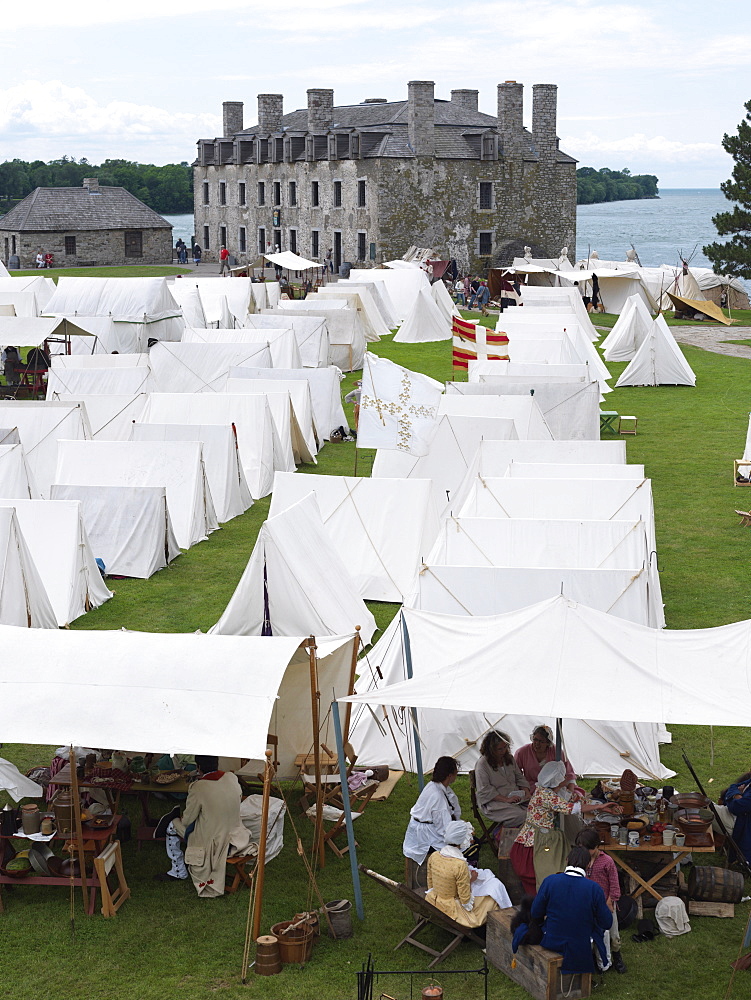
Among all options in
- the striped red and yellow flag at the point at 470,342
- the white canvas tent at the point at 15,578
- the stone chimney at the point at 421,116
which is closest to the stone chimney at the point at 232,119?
the stone chimney at the point at 421,116

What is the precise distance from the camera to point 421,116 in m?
53.7

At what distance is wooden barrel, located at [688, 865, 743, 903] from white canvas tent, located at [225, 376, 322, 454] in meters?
15.0

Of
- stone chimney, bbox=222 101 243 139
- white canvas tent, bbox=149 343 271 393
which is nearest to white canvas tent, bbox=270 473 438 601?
white canvas tent, bbox=149 343 271 393

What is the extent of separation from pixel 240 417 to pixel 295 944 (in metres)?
14.1

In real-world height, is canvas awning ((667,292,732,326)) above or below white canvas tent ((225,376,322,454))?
above

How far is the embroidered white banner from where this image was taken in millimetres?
16531

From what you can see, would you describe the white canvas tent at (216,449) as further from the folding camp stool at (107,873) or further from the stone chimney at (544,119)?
the stone chimney at (544,119)

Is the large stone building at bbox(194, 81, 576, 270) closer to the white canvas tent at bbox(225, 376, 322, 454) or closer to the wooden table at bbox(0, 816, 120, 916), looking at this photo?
the white canvas tent at bbox(225, 376, 322, 454)

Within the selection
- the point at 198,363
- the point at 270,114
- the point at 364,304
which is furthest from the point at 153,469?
the point at 270,114

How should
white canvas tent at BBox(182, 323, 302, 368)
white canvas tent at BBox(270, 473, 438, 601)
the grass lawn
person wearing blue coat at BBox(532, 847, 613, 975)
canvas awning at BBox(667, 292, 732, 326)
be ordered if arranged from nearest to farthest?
1. person wearing blue coat at BBox(532, 847, 613, 975)
2. the grass lawn
3. white canvas tent at BBox(270, 473, 438, 601)
4. white canvas tent at BBox(182, 323, 302, 368)
5. canvas awning at BBox(667, 292, 732, 326)

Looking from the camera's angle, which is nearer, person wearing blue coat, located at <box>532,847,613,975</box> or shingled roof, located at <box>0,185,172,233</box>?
person wearing blue coat, located at <box>532,847,613,975</box>

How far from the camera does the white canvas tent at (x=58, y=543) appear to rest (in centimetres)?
1409

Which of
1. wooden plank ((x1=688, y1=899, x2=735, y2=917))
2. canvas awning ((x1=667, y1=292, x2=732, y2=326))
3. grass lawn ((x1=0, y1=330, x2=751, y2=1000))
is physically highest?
canvas awning ((x1=667, y1=292, x2=732, y2=326))

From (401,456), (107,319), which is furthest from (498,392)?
(107,319)
